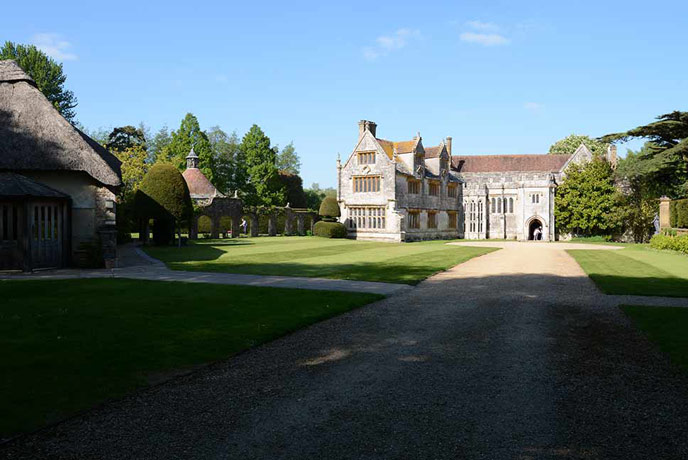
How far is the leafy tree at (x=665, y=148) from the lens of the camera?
3825cm

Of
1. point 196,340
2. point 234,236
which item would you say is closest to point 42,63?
point 234,236

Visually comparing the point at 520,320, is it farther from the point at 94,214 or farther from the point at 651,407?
the point at 94,214

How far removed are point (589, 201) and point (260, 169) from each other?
37.3 metres

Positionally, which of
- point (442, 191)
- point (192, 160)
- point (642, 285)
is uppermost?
point (192, 160)

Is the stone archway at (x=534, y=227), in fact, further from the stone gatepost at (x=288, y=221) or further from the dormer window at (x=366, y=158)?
the stone gatepost at (x=288, y=221)

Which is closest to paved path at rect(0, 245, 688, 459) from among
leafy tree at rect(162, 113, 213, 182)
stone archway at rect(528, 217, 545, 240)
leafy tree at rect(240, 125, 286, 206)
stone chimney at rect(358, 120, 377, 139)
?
stone chimney at rect(358, 120, 377, 139)

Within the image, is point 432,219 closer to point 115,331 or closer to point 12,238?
point 12,238

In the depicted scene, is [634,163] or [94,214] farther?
[634,163]

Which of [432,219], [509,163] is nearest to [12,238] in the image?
[432,219]

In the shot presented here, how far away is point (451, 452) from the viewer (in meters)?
4.59

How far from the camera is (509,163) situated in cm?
6125

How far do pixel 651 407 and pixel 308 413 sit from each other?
12.4ft

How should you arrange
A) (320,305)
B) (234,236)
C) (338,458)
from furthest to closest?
(234,236) < (320,305) < (338,458)

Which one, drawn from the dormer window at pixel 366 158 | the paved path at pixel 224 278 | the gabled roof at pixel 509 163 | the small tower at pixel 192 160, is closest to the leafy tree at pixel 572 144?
the gabled roof at pixel 509 163
